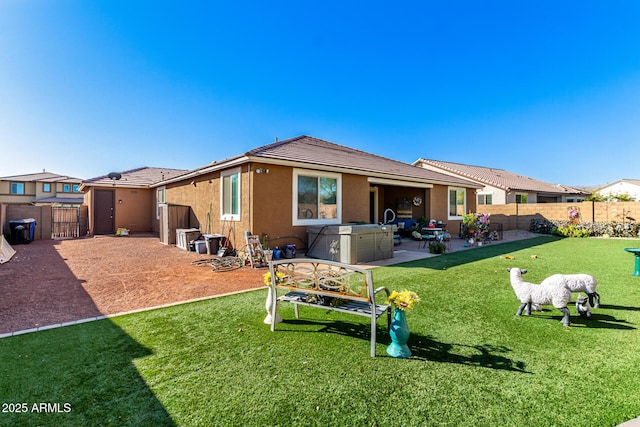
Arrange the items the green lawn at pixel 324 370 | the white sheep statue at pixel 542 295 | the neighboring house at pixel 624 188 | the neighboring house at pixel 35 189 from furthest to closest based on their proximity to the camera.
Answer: the neighboring house at pixel 624 188, the neighboring house at pixel 35 189, the white sheep statue at pixel 542 295, the green lawn at pixel 324 370

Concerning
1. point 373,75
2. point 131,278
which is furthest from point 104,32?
point 373,75

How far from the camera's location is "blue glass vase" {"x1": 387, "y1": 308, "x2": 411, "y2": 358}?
300cm

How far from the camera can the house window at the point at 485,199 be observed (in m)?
24.2

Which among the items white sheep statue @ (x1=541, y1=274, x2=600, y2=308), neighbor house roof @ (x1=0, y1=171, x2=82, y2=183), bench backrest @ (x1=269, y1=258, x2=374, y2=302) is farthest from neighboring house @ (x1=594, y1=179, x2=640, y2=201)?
neighbor house roof @ (x1=0, y1=171, x2=82, y2=183)

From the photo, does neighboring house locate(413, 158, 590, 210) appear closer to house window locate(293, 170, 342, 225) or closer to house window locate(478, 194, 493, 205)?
house window locate(478, 194, 493, 205)

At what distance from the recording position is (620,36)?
12188 millimetres

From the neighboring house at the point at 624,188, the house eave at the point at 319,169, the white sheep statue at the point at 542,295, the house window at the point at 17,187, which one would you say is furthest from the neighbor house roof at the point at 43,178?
the neighboring house at the point at 624,188

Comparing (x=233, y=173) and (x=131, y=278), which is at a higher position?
(x=233, y=173)

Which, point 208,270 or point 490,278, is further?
point 208,270

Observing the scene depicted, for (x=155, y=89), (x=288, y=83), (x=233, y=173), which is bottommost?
(x=233, y=173)

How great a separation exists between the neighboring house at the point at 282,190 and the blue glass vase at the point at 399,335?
6.25m

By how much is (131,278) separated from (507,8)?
52.7 ft

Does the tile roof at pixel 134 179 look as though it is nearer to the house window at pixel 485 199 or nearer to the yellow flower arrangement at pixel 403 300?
the yellow flower arrangement at pixel 403 300

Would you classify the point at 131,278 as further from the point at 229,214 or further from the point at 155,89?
the point at 155,89
